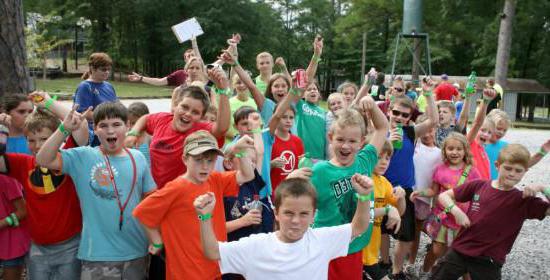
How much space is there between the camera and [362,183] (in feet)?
8.64

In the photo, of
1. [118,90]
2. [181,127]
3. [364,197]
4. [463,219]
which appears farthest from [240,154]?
[118,90]

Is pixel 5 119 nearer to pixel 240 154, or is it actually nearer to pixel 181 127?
pixel 181 127

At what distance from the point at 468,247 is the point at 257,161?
6.51ft

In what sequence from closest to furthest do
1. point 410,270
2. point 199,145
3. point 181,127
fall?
point 199,145, point 181,127, point 410,270

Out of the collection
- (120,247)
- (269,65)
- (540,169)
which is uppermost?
(269,65)

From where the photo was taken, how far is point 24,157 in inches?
137

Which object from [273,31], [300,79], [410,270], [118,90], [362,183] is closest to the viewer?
[362,183]

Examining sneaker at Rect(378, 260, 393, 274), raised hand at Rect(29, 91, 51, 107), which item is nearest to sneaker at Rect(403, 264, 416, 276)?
A: sneaker at Rect(378, 260, 393, 274)

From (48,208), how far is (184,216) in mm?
1122

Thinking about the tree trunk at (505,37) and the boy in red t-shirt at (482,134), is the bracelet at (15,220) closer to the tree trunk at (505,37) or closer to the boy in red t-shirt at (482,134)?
the boy in red t-shirt at (482,134)

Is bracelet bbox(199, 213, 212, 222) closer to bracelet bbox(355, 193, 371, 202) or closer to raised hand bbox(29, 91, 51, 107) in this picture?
bracelet bbox(355, 193, 371, 202)

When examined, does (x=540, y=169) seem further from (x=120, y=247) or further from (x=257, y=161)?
(x=120, y=247)

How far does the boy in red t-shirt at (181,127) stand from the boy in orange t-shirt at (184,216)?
26.7 inches

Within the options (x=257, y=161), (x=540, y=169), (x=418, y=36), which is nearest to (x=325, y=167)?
(x=257, y=161)
